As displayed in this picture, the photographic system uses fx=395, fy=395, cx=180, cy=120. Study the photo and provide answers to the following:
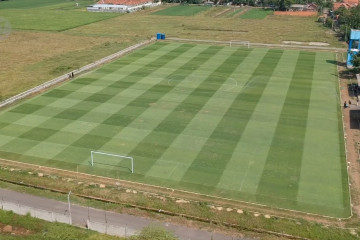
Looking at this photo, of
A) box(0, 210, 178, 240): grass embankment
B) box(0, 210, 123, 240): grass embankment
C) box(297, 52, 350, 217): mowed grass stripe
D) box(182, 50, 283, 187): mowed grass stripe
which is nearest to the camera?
box(0, 210, 178, 240): grass embankment

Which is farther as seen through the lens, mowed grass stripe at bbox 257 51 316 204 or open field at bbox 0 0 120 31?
open field at bbox 0 0 120 31

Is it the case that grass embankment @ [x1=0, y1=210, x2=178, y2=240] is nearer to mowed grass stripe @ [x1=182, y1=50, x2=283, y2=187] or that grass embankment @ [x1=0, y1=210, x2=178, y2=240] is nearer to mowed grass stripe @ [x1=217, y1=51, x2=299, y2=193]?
mowed grass stripe @ [x1=182, y1=50, x2=283, y2=187]

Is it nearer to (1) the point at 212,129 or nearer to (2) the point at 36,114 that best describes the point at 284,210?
(1) the point at 212,129

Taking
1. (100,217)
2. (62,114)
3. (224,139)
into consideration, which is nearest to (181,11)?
(62,114)

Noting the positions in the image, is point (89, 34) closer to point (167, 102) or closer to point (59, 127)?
point (167, 102)

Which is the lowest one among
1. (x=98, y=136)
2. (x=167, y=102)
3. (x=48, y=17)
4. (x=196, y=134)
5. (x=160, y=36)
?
(x=196, y=134)

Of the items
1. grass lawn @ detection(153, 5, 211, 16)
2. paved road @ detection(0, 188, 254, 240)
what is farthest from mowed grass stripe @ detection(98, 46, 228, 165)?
grass lawn @ detection(153, 5, 211, 16)

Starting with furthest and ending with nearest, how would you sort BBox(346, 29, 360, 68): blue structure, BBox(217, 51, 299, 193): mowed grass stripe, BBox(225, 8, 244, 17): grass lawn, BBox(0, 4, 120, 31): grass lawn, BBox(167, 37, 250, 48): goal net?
BBox(225, 8, 244, 17): grass lawn, BBox(0, 4, 120, 31): grass lawn, BBox(167, 37, 250, 48): goal net, BBox(346, 29, 360, 68): blue structure, BBox(217, 51, 299, 193): mowed grass stripe
